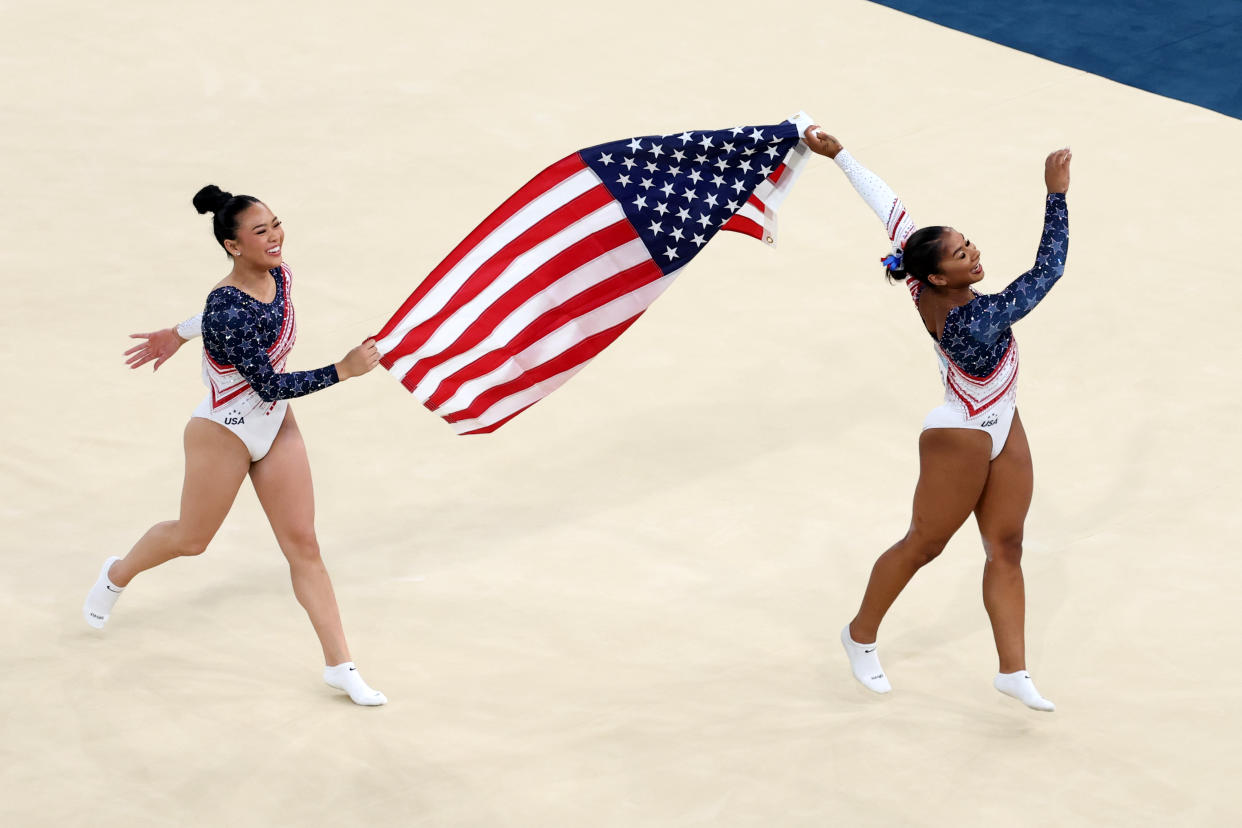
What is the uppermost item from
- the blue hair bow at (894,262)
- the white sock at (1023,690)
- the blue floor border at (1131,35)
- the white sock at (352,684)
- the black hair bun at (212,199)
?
the blue floor border at (1131,35)

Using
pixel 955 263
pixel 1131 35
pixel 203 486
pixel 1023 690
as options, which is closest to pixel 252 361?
pixel 203 486

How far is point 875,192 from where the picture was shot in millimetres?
5781

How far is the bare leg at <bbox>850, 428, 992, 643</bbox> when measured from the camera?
5582 mm

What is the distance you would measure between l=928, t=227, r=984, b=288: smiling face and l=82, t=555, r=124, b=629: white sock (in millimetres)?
3269

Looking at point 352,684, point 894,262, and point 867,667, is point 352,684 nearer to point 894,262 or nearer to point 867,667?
point 867,667

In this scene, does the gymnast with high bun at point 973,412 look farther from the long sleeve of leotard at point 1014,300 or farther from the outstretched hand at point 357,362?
the outstretched hand at point 357,362

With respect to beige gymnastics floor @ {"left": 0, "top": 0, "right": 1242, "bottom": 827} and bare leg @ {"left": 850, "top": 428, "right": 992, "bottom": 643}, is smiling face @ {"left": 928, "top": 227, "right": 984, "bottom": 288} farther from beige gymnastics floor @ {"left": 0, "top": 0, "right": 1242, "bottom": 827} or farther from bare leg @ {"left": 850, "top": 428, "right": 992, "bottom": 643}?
beige gymnastics floor @ {"left": 0, "top": 0, "right": 1242, "bottom": 827}

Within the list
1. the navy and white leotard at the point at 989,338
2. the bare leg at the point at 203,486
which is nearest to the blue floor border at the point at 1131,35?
the navy and white leotard at the point at 989,338

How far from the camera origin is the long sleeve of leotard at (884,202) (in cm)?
570

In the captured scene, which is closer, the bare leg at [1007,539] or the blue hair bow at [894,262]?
the blue hair bow at [894,262]

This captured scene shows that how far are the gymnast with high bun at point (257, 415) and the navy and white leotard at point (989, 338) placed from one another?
1929 millimetres

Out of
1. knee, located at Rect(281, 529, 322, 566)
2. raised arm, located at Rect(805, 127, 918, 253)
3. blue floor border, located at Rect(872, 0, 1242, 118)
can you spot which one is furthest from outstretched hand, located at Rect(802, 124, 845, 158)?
blue floor border, located at Rect(872, 0, 1242, 118)

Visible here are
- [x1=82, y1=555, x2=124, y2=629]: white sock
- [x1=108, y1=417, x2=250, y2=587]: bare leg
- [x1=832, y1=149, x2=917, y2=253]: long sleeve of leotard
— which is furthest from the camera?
[x1=82, y1=555, x2=124, y2=629]: white sock

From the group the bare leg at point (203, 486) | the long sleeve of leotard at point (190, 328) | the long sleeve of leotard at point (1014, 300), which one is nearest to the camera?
the long sleeve of leotard at point (1014, 300)
